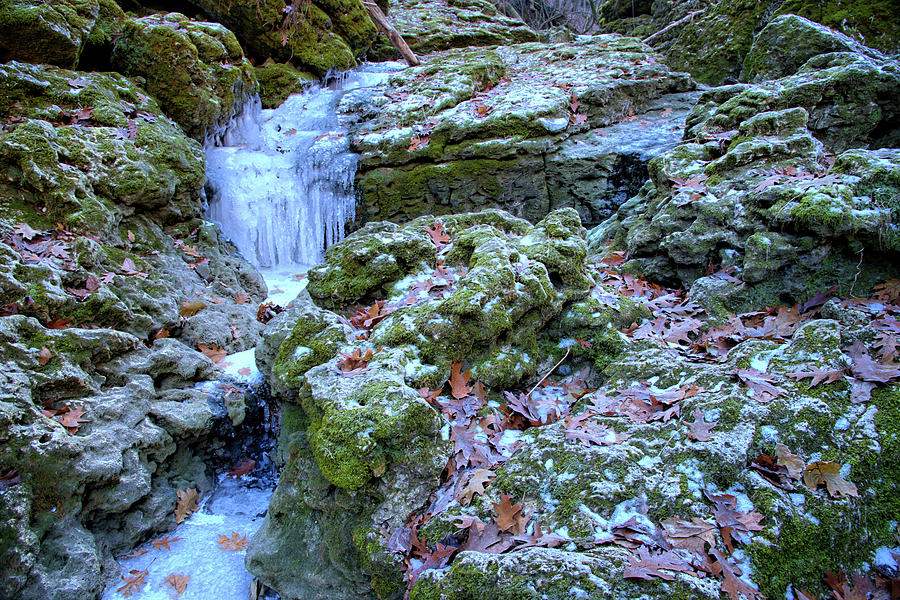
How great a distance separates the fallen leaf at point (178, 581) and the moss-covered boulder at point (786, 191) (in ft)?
15.0

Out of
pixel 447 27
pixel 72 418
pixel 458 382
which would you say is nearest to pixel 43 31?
pixel 72 418

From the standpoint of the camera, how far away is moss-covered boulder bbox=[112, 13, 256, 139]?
23.2ft

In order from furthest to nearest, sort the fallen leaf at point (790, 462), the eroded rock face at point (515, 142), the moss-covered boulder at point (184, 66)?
the eroded rock face at point (515, 142)
the moss-covered boulder at point (184, 66)
the fallen leaf at point (790, 462)

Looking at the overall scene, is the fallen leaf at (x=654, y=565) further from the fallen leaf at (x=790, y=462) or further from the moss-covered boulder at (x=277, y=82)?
the moss-covered boulder at (x=277, y=82)

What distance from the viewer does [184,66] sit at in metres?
7.26

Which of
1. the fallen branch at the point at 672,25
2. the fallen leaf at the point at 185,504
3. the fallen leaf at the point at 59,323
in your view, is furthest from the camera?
the fallen branch at the point at 672,25

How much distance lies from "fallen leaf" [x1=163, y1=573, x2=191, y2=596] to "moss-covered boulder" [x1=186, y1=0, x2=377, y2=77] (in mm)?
10646

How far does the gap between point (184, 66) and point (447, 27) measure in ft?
29.0

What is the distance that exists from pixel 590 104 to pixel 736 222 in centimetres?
483

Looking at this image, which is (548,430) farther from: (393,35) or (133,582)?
(393,35)

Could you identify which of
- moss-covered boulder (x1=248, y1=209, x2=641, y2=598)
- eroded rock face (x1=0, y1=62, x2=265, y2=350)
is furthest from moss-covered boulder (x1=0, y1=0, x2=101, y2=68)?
moss-covered boulder (x1=248, y1=209, x2=641, y2=598)

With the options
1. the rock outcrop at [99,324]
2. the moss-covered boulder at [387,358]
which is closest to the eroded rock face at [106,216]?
the rock outcrop at [99,324]

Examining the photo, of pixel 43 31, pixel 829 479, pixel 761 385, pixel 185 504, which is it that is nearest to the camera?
pixel 829 479

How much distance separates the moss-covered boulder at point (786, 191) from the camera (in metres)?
3.38
